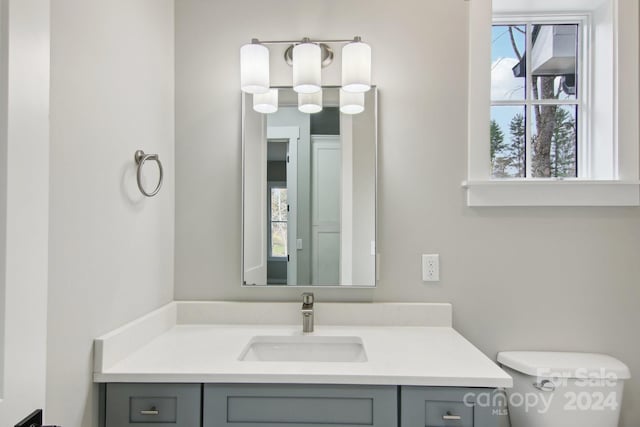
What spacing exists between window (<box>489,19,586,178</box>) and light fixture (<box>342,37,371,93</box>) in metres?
0.60

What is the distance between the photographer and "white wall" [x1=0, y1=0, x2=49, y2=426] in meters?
0.67

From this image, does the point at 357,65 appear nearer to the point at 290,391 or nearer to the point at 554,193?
the point at 554,193

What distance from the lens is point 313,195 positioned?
1.75 metres

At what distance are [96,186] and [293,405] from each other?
839mm

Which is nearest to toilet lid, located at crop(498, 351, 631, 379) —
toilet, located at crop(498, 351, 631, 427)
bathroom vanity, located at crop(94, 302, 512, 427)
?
toilet, located at crop(498, 351, 631, 427)

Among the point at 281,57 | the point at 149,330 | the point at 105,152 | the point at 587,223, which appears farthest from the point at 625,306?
the point at 105,152

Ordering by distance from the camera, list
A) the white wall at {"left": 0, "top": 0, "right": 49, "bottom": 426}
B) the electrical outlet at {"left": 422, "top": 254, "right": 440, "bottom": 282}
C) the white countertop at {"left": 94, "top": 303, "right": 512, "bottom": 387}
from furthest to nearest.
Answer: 1. the electrical outlet at {"left": 422, "top": 254, "right": 440, "bottom": 282}
2. the white countertop at {"left": 94, "top": 303, "right": 512, "bottom": 387}
3. the white wall at {"left": 0, "top": 0, "right": 49, "bottom": 426}

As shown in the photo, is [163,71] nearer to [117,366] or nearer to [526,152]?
[117,366]

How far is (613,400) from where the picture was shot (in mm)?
1500

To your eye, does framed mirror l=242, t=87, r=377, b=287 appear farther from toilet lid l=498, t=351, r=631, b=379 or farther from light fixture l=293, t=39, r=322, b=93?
toilet lid l=498, t=351, r=631, b=379

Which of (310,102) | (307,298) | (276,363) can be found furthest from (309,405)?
(310,102)

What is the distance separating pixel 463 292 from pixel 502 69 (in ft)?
3.24

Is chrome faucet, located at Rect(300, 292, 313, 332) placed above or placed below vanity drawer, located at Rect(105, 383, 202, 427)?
above

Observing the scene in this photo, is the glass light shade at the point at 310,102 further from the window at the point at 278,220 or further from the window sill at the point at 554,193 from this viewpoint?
the window sill at the point at 554,193
